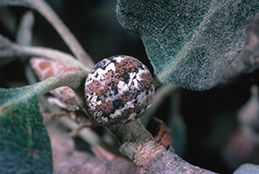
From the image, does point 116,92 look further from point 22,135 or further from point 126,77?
point 22,135

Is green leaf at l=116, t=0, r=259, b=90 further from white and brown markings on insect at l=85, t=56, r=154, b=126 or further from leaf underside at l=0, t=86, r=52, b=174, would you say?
leaf underside at l=0, t=86, r=52, b=174

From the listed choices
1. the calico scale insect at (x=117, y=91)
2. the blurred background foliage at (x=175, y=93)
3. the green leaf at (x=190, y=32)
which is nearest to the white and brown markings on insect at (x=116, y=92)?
the calico scale insect at (x=117, y=91)

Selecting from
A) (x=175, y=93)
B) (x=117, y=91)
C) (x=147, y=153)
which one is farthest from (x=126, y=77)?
(x=175, y=93)

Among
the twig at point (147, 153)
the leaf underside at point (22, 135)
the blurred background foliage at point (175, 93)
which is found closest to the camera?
the leaf underside at point (22, 135)

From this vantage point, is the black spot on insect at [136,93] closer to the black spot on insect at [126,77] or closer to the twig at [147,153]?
the black spot on insect at [126,77]

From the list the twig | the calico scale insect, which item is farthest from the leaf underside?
the twig
